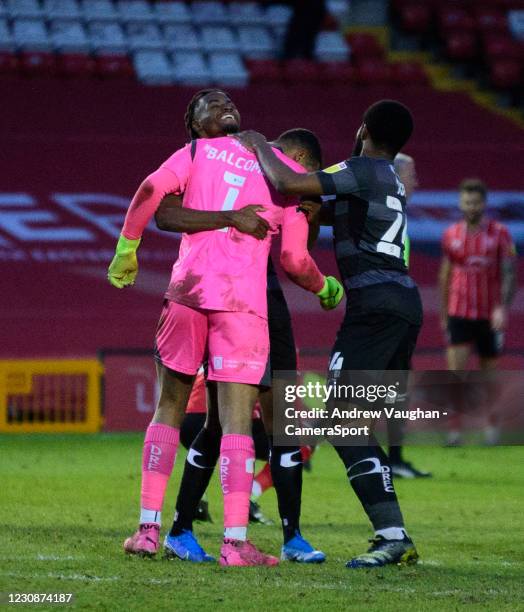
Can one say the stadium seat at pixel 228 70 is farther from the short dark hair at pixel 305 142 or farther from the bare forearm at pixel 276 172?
the bare forearm at pixel 276 172

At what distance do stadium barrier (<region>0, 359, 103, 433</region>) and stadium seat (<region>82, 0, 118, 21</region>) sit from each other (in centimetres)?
722

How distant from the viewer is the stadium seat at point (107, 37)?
17.8m

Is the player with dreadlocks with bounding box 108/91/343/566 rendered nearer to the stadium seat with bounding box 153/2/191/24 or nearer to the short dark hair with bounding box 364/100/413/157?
the short dark hair with bounding box 364/100/413/157

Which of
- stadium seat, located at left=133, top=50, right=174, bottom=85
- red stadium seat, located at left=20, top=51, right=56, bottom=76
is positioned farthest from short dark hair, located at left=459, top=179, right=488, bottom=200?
red stadium seat, located at left=20, top=51, right=56, bottom=76

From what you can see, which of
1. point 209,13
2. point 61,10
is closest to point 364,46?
point 209,13

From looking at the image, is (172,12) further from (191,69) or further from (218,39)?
(191,69)

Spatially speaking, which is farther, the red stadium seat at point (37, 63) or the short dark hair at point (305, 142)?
the red stadium seat at point (37, 63)

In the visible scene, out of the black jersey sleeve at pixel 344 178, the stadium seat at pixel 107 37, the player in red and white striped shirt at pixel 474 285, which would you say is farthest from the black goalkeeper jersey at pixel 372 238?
the stadium seat at pixel 107 37

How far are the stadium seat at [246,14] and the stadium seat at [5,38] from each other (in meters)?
3.26

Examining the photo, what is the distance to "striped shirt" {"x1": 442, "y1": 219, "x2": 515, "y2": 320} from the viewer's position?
1168cm

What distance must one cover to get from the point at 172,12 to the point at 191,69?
5.68 feet

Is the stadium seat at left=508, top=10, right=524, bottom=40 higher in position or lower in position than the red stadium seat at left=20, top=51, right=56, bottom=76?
higher

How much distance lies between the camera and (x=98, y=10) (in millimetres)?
18422

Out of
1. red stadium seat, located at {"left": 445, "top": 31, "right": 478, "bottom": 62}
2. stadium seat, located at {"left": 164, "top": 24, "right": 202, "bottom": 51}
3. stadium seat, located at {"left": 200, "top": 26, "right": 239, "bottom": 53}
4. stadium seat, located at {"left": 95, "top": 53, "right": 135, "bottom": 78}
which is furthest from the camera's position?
red stadium seat, located at {"left": 445, "top": 31, "right": 478, "bottom": 62}
